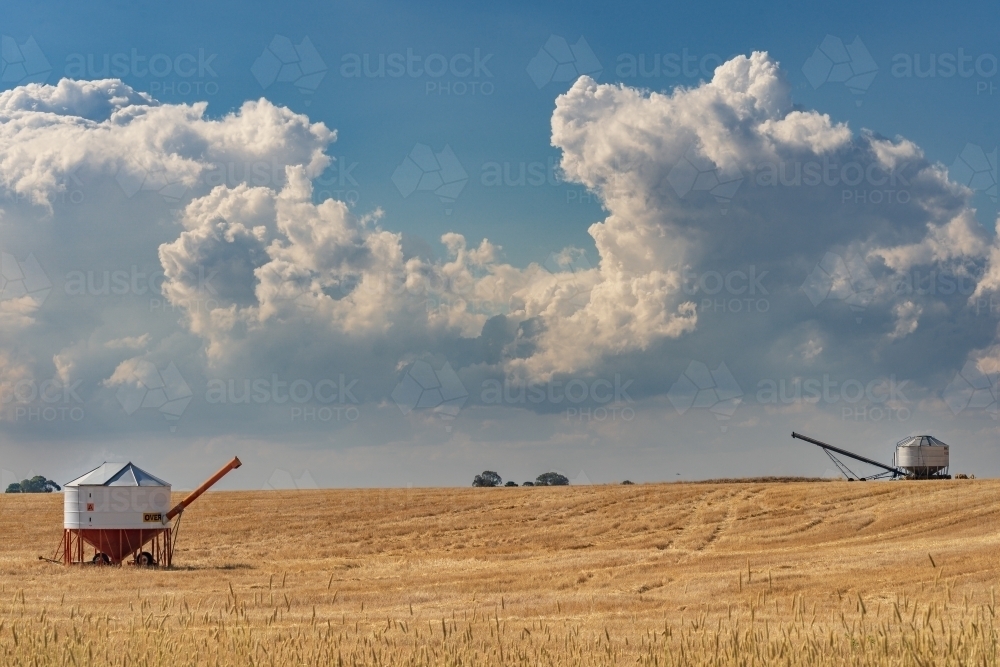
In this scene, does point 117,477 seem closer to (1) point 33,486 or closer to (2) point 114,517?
(2) point 114,517

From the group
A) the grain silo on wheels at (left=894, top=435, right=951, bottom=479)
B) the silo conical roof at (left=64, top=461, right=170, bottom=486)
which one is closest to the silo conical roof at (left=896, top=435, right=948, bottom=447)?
the grain silo on wheels at (left=894, top=435, right=951, bottom=479)

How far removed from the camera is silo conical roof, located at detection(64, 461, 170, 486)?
48.1 m

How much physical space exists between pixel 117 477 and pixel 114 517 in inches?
77.7

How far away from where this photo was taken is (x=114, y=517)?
157 feet

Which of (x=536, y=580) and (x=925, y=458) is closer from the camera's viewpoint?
(x=536, y=580)

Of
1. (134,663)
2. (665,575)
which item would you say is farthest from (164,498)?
(134,663)

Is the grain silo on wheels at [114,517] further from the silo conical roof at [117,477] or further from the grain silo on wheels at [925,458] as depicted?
the grain silo on wheels at [925,458]

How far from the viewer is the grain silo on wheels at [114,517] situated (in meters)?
47.7

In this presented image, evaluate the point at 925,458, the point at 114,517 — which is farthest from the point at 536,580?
the point at 925,458

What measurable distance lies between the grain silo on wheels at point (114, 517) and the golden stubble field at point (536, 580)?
2.16 m

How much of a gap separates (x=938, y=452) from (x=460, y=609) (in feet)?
207

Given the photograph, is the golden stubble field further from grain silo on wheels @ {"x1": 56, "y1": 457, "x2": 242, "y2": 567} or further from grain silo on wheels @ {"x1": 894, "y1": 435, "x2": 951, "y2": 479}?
grain silo on wheels @ {"x1": 894, "y1": 435, "x2": 951, "y2": 479}

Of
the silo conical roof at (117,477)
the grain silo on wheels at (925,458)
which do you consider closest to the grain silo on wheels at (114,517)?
the silo conical roof at (117,477)

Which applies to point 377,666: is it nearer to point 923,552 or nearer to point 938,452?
point 923,552
